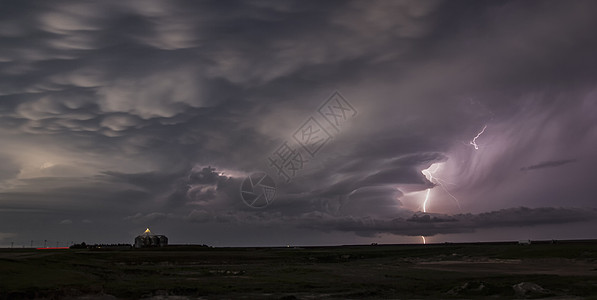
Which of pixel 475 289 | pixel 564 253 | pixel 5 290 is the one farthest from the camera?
pixel 564 253

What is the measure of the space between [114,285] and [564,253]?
100 meters

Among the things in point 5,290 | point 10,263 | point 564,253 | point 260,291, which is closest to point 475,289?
point 260,291

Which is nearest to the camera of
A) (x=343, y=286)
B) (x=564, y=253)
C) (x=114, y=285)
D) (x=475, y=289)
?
(x=475, y=289)

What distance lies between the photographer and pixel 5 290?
39.5 m

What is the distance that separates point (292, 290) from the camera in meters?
50.6

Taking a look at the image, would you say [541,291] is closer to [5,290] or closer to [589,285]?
[589,285]

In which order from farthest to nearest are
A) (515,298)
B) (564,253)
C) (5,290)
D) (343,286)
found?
(564,253), (343,286), (515,298), (5,290)

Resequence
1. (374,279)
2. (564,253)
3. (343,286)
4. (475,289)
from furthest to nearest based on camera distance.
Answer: (564,253)
(374,279)
(343,286)
(475,289)

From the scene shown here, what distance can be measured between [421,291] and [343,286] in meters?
9.71

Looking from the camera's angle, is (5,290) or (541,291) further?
(541,291)

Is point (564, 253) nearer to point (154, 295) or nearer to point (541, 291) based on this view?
point (541, 291)

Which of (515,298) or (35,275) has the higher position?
(35,275)

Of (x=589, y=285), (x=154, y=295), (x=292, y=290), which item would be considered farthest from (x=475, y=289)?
(x=154, y=295)

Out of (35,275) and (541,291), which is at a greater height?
(35,275)
